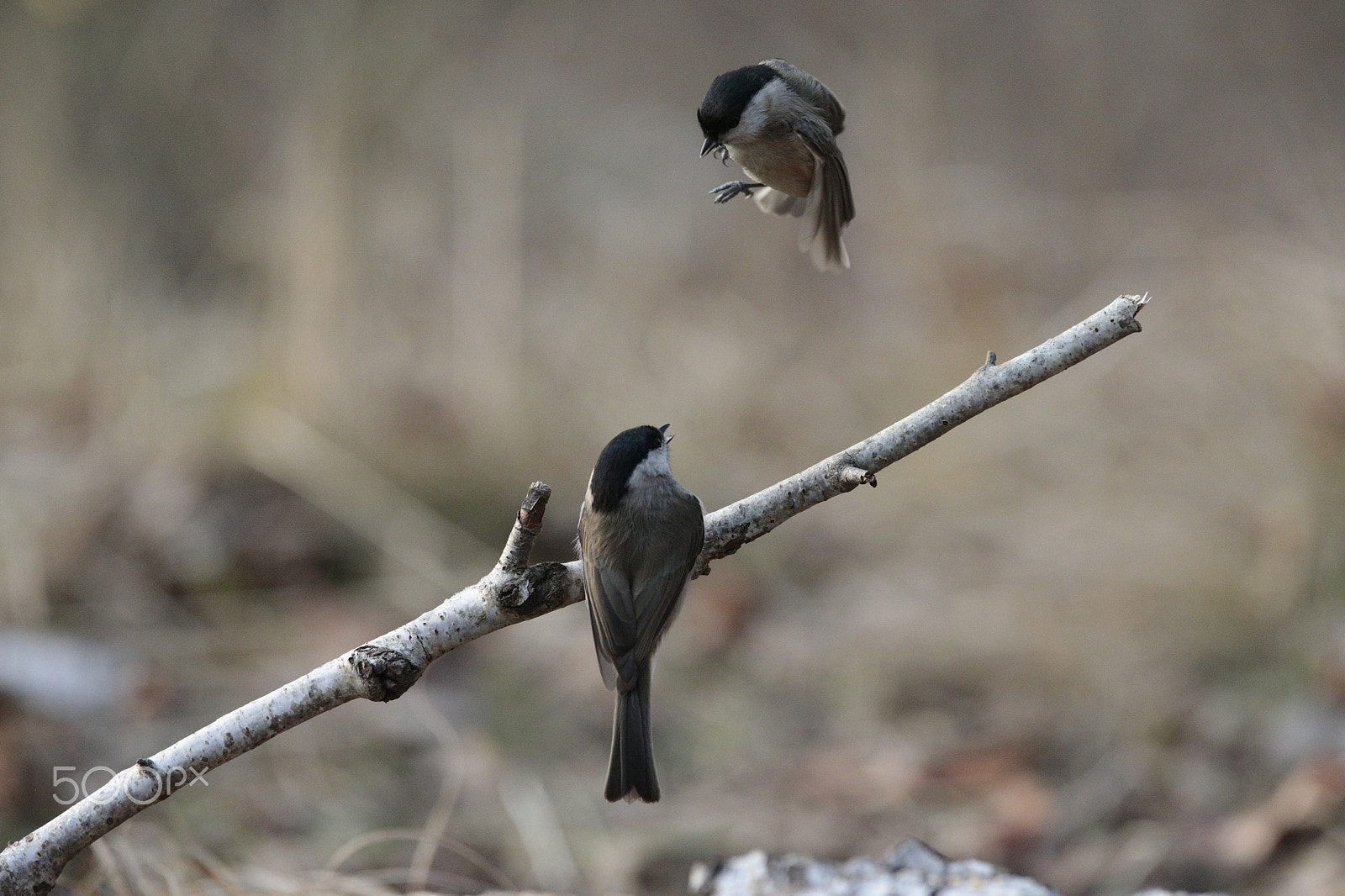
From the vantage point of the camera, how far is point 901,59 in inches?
221

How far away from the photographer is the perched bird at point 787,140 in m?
1.23

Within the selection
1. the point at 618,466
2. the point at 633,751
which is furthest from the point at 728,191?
the point at 633,751

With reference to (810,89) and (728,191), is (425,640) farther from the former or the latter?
(810,89)

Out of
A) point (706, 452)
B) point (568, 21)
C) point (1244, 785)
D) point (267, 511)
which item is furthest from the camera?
point (568, 21)

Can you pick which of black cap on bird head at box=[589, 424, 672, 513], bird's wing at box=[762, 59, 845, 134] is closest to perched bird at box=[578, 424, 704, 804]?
black cap on bird head at box=[589, 424, 672, 513]

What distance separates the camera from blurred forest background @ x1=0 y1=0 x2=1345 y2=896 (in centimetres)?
338

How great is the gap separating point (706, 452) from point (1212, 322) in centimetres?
216

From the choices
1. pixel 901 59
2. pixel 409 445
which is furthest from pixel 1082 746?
pixel 901 59

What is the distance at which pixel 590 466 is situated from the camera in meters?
4.75

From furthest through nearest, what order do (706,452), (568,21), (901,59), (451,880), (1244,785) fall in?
(568,21), (901,59), (706,452), (1244,785), (451,880)

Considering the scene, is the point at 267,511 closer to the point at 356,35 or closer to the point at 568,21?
the point at 356,35

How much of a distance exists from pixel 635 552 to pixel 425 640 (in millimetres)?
383

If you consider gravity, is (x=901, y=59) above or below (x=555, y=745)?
above

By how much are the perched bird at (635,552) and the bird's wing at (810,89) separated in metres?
0.56
